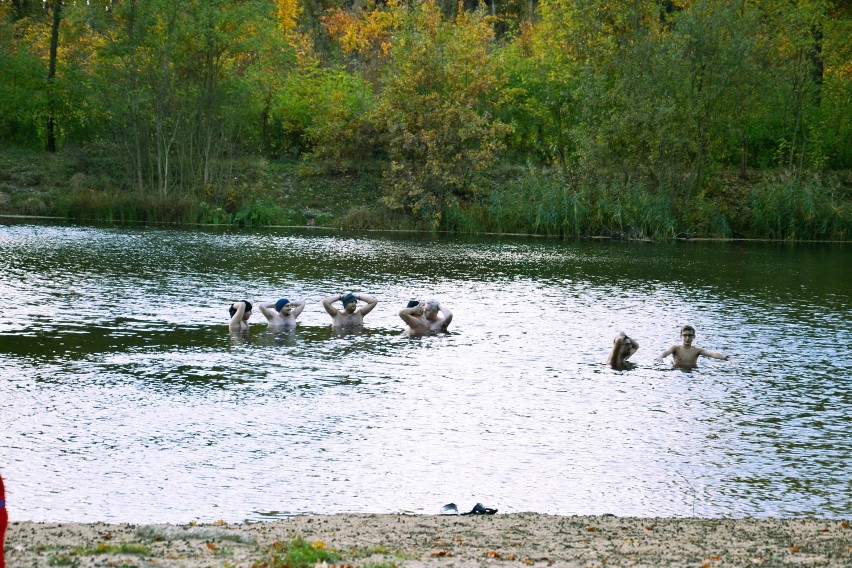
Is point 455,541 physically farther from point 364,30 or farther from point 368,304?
point 364,30

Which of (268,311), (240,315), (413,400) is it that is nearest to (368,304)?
(268,311)

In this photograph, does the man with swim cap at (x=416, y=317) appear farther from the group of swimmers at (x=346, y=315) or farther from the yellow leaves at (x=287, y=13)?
the yellow leaves at (x=287, y=13)

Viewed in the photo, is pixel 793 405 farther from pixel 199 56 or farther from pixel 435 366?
pixel 199 56

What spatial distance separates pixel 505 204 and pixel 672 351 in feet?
104

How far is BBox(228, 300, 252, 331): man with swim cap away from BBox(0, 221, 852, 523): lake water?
27 cm

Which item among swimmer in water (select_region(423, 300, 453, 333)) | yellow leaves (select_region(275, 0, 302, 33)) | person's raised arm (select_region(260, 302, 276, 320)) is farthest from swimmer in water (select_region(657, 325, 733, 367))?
yellow leaves (select_region(275, 0, 302, 33))

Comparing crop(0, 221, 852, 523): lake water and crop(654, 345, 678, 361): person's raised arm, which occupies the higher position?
crop(654, 345, 678, 361): person's raised arm

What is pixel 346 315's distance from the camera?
22250 millimetres

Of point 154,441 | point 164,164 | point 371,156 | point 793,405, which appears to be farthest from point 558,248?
point 154,441

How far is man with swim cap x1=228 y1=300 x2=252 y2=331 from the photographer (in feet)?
69.0

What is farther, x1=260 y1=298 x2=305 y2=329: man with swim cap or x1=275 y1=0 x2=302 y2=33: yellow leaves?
x1=275 y1=0 x2=302 y2=33: yellow leaves

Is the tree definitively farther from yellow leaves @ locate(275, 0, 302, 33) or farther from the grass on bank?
yellow leaves @ locate(275, 0, 302, 33)

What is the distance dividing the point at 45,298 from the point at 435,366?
10.8 metres

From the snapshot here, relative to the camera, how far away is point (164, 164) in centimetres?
5462
